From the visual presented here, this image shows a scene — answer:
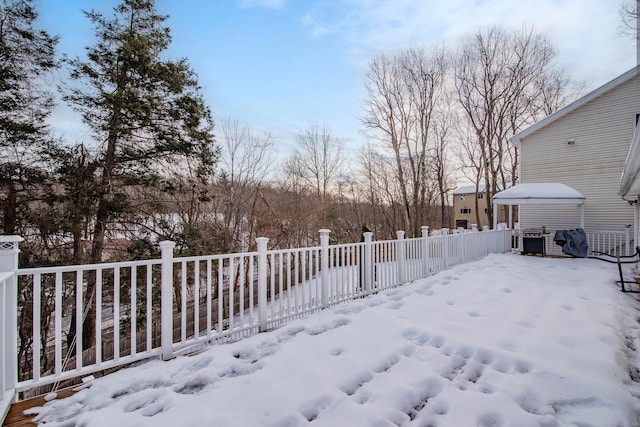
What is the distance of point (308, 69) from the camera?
1120 cm

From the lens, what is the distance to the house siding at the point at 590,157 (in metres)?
9.53

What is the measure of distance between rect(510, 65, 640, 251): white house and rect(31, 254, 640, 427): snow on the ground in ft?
25.9

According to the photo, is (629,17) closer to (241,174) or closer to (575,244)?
(575,244)

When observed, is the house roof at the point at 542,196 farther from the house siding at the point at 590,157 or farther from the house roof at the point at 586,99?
the house roof at the point at 586,99

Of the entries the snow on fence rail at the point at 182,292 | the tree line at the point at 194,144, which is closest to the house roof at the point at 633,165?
the snow on fence rail at the point at 182,292

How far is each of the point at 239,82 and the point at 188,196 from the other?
4.25m

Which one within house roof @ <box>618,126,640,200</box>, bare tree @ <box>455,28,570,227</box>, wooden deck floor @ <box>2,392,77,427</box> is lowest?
wooden deck floor @ <box>2,392,77,427</box>

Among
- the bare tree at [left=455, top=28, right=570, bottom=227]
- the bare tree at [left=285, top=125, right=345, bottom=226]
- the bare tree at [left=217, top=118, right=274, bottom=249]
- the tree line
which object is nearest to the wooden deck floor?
the tree line

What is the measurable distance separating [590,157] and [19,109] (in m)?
16.0

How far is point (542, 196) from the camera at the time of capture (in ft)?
29.5

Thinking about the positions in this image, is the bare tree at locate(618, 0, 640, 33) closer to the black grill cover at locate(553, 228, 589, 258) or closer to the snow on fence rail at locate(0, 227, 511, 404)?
the black grill cover at locate(553, 228, 589, 258)

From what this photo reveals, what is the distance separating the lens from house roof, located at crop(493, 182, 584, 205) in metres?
9.06

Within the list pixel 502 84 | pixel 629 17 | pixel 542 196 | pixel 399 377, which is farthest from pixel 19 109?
pixel 502 84

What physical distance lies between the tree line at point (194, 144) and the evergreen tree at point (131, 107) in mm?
37
